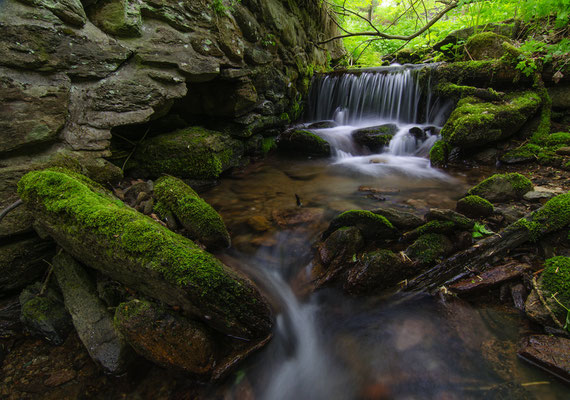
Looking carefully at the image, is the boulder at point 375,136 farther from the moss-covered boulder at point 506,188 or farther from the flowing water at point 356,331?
the moss-covered boulder at point 506,188

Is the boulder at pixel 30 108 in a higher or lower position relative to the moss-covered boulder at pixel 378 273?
higher

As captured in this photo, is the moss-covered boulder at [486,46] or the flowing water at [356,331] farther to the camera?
the moss-covered boulder at [486,46]

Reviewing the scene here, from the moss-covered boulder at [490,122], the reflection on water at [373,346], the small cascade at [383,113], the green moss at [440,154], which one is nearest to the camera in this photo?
the reflection on water at [373,346]

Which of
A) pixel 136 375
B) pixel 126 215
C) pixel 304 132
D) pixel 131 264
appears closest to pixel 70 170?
pixel 126 215

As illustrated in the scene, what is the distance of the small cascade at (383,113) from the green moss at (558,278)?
3648mm

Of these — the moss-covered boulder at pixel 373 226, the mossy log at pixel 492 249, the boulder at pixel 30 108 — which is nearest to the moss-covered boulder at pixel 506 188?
the mossy log at pixel 492 249

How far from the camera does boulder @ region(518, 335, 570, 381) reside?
5.73ft

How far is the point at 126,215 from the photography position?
2.24 metres

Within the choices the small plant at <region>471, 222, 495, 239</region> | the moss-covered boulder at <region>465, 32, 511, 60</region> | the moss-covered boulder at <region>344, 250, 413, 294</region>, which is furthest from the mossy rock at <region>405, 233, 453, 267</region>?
the moss-covered boulder at <region>465, 32, 511, 60</region>

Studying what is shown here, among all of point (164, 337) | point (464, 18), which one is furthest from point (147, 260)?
point (464, 18)

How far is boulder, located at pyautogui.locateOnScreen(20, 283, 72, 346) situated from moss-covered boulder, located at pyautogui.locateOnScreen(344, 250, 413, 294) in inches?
106

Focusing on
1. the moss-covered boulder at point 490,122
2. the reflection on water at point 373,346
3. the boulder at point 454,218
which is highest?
the moss-covered boulder at point 490,122

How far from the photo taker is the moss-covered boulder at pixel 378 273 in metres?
2.64

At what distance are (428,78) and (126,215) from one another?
8.95m
